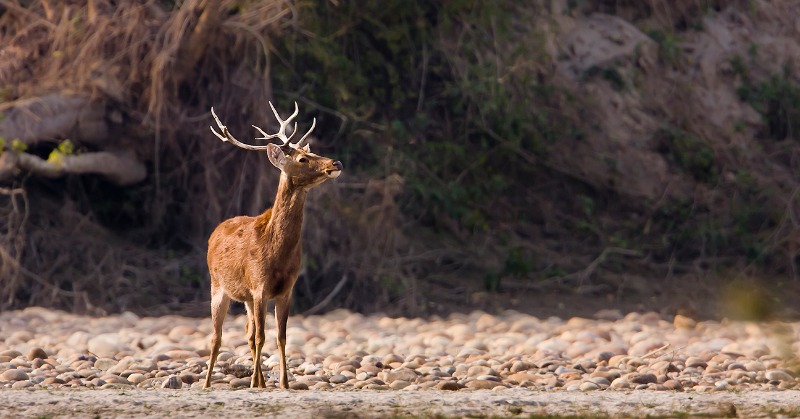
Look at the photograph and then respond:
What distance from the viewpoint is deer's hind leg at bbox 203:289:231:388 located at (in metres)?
8.35

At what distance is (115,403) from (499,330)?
6470 millimetres

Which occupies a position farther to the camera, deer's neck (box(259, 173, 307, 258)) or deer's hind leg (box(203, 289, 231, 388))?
deer's hind leg (box(203, 289, 231, 388))

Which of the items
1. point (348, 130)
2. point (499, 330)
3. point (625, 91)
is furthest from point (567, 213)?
point (499, 330)

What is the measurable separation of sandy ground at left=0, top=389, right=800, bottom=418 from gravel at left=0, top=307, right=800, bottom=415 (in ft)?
0.35

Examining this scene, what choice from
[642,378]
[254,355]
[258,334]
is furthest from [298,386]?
[642,378]

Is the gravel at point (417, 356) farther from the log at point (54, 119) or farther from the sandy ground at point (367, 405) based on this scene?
the log at point (54, 119)

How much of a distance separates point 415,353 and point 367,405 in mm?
4202

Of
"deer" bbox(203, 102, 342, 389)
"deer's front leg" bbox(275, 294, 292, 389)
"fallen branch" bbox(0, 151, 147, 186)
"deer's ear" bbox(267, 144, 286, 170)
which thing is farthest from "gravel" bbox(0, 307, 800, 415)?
"fallen branch" bbox(0, 151, 147, 186)

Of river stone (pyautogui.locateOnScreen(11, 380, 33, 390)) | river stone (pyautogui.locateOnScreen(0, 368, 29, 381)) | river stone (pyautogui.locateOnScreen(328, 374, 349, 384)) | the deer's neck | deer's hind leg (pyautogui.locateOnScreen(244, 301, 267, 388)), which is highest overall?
the deer's neck

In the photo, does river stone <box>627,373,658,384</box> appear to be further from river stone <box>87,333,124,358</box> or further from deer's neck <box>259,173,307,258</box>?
river stone <box>87,333,124,358</box>

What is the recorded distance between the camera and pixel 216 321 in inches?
331

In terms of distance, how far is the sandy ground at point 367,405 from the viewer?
6160mm

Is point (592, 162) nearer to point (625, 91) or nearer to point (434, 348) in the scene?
point (625, 91)

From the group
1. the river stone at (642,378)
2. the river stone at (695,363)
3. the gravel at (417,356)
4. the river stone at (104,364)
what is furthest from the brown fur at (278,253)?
the river stone at (695,363)
